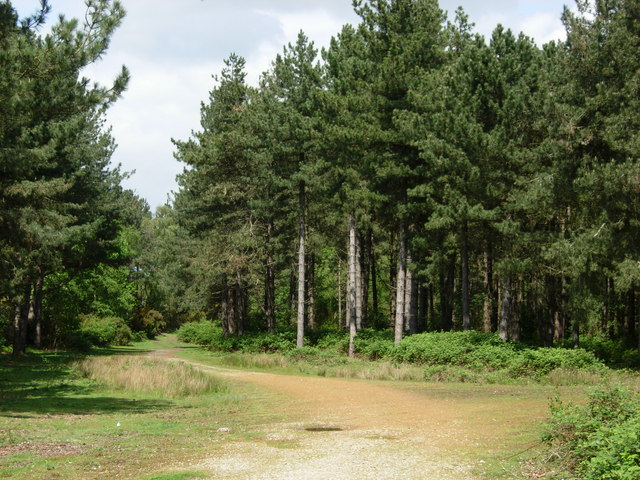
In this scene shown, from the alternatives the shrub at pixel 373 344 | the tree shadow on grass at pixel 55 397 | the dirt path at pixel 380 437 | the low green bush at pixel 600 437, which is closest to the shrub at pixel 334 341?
the shrub at pixel 373 344

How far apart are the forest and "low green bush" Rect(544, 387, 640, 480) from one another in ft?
42.2

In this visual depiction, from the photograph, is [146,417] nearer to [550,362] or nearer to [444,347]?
[550,362]

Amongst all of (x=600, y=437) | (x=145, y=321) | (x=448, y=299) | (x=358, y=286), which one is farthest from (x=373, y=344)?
(x=145, y=321)

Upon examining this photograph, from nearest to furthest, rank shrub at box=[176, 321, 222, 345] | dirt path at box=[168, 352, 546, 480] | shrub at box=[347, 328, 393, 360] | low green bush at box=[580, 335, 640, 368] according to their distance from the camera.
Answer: dirt path at box=[168, 352, 546, 480] < low green bush at box=[580, 335, 640, 368] < shrub at box=[347, 328, 393, 360] < shrub at box=[176, 321, 222, 345]

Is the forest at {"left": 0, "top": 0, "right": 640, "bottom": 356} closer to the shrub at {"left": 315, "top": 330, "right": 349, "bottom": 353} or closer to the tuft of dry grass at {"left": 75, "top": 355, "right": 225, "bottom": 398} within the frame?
the shrub at {"left": 315, "top": 330, "right": 349, "bottom": 353}

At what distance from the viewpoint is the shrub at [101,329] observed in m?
49.8

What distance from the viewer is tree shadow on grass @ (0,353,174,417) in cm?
1488

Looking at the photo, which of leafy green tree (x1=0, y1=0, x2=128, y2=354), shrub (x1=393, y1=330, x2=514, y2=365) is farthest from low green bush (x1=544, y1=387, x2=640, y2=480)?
shrub (x1=393, y1=330, x2=514, y2=365)

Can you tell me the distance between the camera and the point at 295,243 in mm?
48406

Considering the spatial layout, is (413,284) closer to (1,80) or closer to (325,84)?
(325,84)

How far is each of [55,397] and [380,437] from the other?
11.1 metres

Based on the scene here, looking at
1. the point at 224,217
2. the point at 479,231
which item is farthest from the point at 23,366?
the point at 479,231

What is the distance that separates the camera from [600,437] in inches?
290

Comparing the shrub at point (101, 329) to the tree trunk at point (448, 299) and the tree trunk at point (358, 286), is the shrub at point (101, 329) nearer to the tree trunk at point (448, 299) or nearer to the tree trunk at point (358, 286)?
the tree trunk at point (358, 286)
